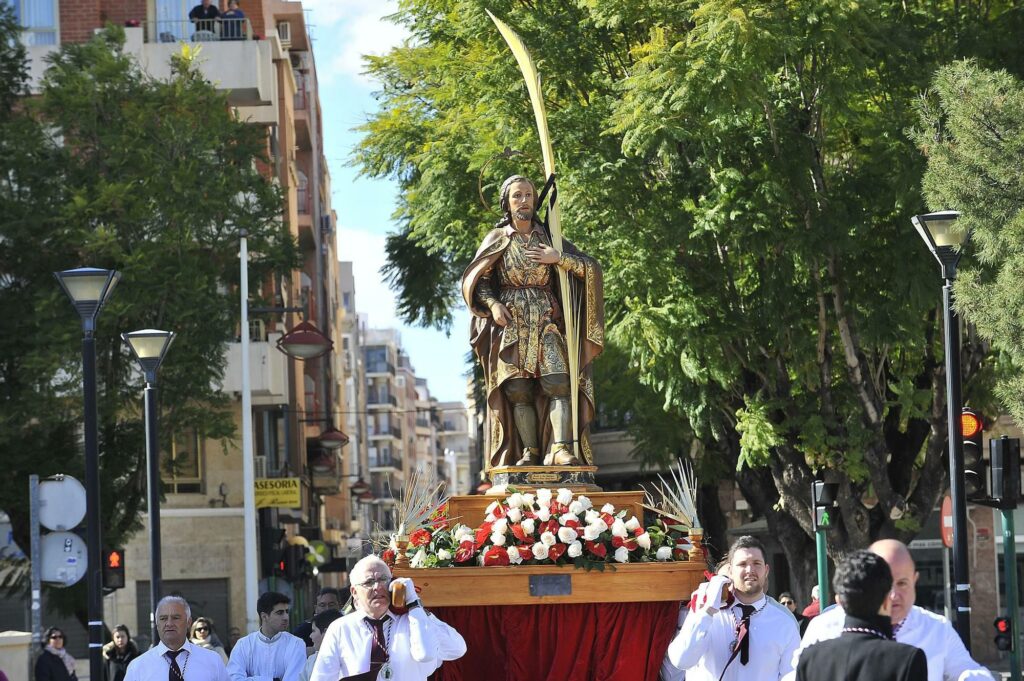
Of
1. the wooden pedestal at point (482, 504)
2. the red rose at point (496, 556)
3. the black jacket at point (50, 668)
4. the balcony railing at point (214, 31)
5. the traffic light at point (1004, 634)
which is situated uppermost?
the balcony railing at point (214, 31)

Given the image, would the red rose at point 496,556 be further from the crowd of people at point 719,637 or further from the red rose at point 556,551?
the crowd of people at point 719,637

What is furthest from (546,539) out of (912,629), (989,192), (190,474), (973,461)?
(190,474)

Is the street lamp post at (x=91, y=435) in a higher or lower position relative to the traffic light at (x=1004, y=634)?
higher

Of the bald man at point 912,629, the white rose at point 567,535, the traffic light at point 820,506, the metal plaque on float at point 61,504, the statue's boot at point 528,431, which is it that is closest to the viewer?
the bald man at point 912,629

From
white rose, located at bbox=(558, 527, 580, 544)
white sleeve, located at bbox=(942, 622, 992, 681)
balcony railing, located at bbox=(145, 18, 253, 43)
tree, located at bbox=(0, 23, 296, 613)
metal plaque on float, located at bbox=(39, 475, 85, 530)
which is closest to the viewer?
white sleeve, located at bbox=(942, 622, 992, 681)

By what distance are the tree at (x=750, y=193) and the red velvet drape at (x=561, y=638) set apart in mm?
11485

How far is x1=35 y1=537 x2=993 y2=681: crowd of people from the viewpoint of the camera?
6051mm

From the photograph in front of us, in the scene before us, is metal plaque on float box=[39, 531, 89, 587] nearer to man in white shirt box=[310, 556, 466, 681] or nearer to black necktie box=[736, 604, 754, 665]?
man in white shirt box=[310, 556, 466, 681]

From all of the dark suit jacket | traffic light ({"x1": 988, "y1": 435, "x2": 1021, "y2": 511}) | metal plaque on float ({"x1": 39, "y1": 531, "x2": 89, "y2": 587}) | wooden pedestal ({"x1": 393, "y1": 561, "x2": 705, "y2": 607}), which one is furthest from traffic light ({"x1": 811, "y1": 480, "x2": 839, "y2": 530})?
the dark suit jacket

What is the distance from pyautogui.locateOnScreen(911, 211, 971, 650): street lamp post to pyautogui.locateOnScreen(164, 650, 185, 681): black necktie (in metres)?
7.89

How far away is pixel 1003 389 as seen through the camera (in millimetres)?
19906

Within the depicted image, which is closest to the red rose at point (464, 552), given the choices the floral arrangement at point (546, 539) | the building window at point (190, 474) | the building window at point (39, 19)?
the floral arrangement at point (546, 539)

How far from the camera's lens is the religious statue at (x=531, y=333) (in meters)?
12.7

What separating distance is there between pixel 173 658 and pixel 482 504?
257 cm
